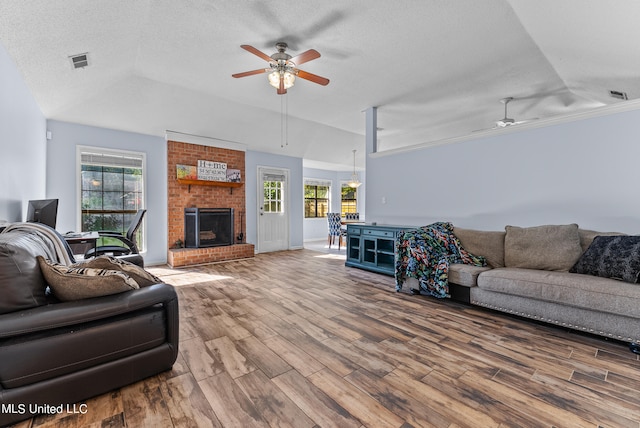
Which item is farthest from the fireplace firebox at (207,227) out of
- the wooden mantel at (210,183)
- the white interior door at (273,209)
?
the white interior door at (273,209)

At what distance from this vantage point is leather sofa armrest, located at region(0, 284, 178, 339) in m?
1.30

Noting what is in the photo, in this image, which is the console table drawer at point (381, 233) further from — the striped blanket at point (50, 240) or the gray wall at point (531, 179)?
the striped blanket at point (50, 240)

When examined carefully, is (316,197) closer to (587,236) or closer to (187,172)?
(187,172)

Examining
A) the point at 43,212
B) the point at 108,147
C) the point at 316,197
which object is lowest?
the point at 43,212

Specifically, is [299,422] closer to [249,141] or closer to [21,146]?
[21,146]

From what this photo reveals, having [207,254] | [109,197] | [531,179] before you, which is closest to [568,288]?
[531,179]

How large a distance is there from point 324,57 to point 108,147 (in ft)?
13.2

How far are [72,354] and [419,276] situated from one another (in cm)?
314

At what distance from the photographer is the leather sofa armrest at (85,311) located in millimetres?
1297

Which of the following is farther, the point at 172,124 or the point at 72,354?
the point at 172,124

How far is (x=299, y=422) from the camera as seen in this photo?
141cm

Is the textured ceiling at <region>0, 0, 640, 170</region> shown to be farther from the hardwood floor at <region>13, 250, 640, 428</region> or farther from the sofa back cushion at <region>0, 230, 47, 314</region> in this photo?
the hardwood floor at <region>13, 250, 640, 428</region>

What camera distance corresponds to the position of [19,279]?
1.39 meters

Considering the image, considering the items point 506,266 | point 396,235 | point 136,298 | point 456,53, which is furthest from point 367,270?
point 136,298
